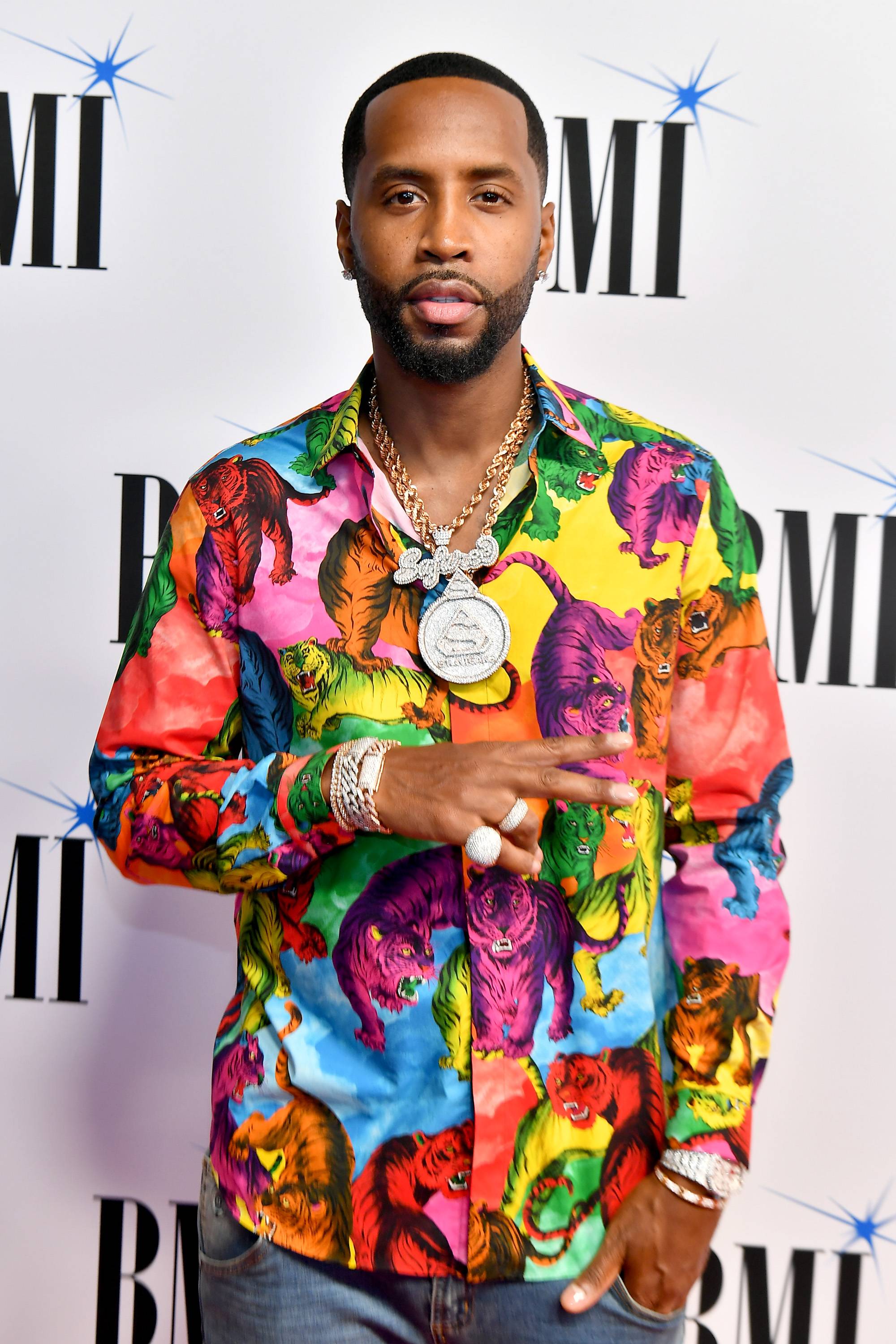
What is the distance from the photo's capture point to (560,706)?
111 cm

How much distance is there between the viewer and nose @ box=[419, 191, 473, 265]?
1131 mm

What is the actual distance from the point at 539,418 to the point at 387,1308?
0.90 meters

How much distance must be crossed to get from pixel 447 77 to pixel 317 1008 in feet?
3.11

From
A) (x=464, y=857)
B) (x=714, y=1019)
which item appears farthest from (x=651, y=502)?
(x=714, y=1019)

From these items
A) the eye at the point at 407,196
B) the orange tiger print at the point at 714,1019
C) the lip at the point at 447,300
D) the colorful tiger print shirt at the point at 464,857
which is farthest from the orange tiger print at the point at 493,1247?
the eye at the point at 407,196

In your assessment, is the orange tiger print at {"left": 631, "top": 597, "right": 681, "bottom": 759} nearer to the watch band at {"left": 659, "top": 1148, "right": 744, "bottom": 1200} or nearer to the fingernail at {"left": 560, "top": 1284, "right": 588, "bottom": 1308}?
the watch band at {"left": 659, "top": 1148, "right": 744, "bottom": 1200}

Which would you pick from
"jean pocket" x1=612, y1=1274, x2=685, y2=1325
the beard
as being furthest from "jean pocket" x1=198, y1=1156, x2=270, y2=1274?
the beard

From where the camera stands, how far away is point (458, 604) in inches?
43.7

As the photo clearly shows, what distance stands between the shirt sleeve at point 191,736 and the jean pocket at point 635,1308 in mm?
496

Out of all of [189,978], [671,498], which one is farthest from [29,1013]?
[671,498]

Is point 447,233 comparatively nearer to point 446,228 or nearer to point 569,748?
point 446,228

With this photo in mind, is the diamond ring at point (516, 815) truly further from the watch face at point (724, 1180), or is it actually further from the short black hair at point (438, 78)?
the short black hair at point (438, 78)

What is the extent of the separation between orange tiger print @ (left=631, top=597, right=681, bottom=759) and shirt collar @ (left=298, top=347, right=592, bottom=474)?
7.8 inches

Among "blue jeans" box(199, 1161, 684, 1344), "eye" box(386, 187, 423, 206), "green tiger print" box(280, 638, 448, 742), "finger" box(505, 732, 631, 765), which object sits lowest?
"blue jeans" box(199, 1161, 684, 1344)
